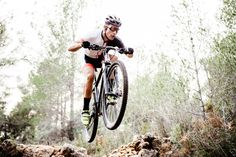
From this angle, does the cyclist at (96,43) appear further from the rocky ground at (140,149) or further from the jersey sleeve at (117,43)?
the rocky ground at (140,149)

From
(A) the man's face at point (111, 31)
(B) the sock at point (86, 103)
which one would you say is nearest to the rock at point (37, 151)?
(B) the sock at point (86, 103)

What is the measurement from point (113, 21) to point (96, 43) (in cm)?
50

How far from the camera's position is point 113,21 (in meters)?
5.90

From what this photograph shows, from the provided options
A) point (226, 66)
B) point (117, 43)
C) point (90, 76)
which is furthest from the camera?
point (226, 66)

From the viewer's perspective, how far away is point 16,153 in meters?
12.8

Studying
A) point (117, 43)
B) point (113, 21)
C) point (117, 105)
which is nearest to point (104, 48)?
point (113, 21)

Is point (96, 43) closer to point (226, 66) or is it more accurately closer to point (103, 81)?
point (103, 81)

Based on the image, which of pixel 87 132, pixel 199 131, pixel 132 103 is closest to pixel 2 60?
pixel 132 103

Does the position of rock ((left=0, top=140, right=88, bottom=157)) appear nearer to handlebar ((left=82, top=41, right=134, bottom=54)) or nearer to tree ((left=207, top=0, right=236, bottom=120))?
tree ((left=207, top=0, right=236, bottom=120))

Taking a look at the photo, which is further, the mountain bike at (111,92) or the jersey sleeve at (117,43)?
the jersey sleeve at (117,43)

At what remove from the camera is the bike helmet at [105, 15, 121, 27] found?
5906 mm

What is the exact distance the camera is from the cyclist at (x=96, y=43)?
597 cm

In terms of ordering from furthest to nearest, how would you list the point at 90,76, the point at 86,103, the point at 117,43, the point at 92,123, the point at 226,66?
the point at 226,66 < the point at 92,123 < the point at 86,103 < the point at 90,76 < the point at 117,43

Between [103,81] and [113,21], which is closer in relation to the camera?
[113,21]
